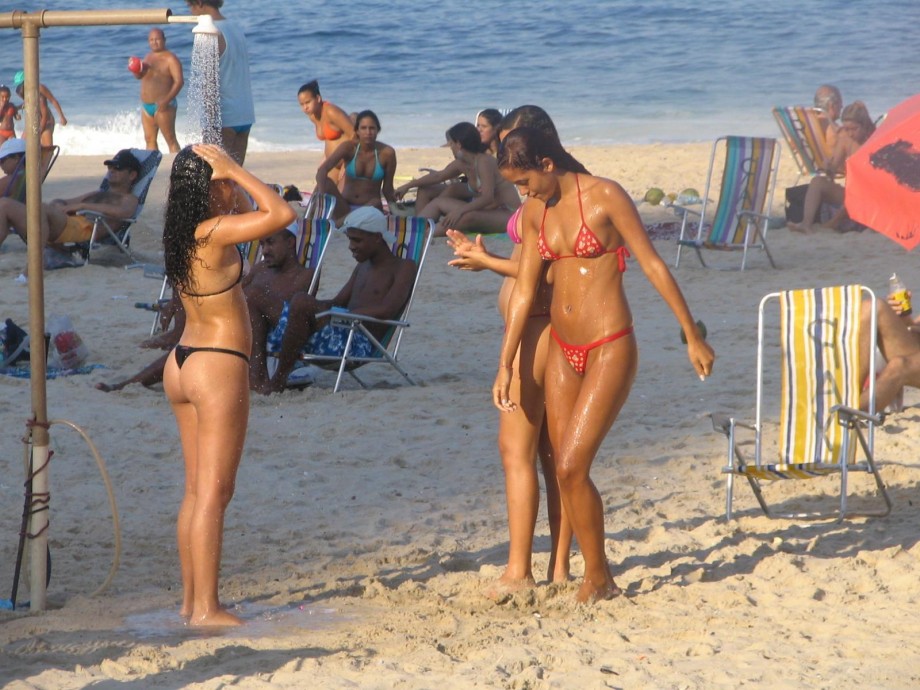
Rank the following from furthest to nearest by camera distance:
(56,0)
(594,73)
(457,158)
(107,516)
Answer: (56,0)
(594,73)
(457,158)
(107,516)

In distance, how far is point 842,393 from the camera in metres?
5.29

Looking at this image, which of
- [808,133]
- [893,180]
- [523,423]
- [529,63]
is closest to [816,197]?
[808,133]

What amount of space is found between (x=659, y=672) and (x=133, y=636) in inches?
61.5

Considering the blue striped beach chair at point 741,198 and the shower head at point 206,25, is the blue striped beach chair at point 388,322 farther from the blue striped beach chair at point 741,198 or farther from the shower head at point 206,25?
the blue striped beach chair at point 741,198

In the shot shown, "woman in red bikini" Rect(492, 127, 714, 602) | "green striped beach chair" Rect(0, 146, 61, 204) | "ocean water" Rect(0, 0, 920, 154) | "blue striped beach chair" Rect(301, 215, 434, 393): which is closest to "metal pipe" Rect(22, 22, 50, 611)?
"woman in red bikini" Rect(492, 127, 714, 602)

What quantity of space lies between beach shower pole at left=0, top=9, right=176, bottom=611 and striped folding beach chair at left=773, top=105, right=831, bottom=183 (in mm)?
9815

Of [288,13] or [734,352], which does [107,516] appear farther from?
[288,13]

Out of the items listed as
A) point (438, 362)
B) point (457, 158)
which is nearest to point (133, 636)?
point (438, 362)

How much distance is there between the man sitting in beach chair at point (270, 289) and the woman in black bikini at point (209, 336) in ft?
9.73

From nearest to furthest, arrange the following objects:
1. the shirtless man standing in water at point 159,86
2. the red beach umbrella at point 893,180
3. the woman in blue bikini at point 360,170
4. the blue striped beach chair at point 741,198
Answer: the red beach umbrella at point 893,180 → the blue striped beach chair at point 741,198 → the woman in blue bikini at point 360,170 → the shirtless man standing in water at point 159,86

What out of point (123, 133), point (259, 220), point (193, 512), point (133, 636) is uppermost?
point (259, 220)

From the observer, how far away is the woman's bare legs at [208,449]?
12.5 feet

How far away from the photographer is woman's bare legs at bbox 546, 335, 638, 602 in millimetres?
3885

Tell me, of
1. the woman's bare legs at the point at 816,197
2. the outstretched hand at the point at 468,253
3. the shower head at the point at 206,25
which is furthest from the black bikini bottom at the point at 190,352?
the woman's bare legs at the point at 816,197
